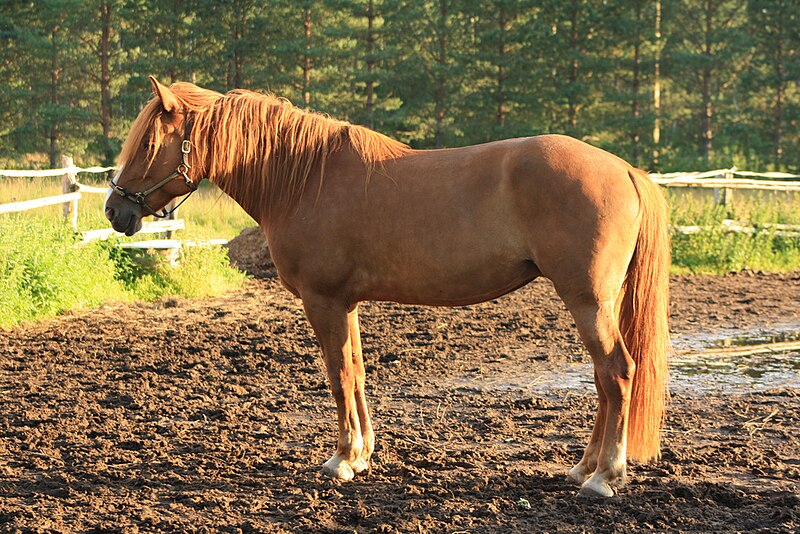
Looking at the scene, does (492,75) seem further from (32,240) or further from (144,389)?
(144,389)

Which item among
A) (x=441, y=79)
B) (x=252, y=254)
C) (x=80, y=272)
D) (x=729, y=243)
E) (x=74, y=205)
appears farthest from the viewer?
(x=441, y=79)

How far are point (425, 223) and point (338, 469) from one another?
1.29 metres

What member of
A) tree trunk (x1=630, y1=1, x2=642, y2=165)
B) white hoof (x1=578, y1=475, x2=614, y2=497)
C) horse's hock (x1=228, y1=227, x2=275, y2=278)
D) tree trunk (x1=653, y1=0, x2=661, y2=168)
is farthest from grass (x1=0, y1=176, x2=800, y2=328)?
tree trunk (x1=653, y1=0, x2=661, y2=168)

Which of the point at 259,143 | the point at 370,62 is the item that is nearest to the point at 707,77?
the point at 370,62

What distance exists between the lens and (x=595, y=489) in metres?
3.78

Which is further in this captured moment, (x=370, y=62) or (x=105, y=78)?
(x=370, y=62)

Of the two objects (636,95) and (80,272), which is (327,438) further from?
(636,95)

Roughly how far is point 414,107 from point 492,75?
3.16 m

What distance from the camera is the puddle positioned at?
19.7 feet

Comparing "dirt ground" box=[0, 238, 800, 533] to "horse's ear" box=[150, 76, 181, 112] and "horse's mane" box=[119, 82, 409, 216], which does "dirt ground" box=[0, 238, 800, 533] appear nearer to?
"horse's mane" box=[119, 82, 409, 216]

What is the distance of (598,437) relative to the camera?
412cm

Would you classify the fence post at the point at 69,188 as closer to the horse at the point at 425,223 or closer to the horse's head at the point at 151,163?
the horse's head at the point at 151,163

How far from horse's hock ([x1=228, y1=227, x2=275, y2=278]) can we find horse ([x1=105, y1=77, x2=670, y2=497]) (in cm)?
698

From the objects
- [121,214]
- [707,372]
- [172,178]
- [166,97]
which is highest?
[166,97]
